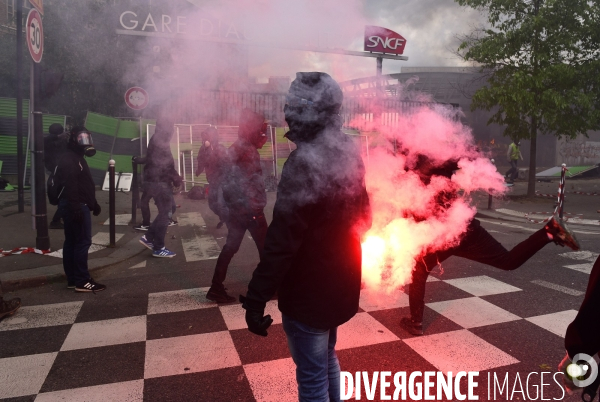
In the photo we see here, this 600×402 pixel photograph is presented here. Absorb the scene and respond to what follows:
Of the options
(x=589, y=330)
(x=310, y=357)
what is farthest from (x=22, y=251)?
(x=589, y=330)

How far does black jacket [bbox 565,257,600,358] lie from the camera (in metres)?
1.78

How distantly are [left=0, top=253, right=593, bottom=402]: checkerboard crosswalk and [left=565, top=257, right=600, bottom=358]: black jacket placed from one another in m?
1.39

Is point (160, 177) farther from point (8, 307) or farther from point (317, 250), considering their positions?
point (317, 250)

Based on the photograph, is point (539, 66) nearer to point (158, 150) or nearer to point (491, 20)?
Result: point (491, 20)

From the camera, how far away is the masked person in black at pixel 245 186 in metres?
4.10

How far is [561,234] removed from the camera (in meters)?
2.93

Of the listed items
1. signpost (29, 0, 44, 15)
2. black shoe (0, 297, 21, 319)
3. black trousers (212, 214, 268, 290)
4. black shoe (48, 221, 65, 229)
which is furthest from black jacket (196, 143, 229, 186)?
signpost (29, 0, 44, 15)

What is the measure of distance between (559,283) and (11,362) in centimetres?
521

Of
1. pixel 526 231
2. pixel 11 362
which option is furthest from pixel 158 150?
pixel 526 231

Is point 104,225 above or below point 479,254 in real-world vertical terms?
below

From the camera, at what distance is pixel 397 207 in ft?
13.0

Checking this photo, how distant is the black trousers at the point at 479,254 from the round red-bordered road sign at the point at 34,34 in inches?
211

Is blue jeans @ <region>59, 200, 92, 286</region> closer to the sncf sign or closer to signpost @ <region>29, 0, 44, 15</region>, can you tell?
signpost @ <region>29, 0, 44, 15</region>

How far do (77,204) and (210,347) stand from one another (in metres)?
2.17
